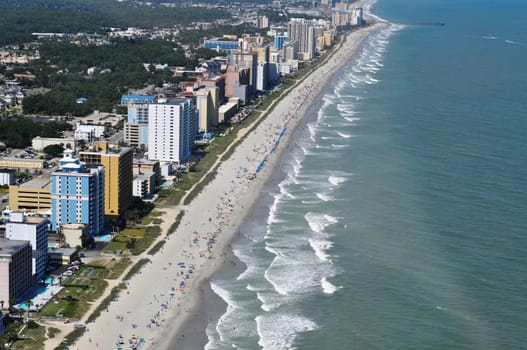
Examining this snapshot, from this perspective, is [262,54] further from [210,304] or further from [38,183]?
[210,304]

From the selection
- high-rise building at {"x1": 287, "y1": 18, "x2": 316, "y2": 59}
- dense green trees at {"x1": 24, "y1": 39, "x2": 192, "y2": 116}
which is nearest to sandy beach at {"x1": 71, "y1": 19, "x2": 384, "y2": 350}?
dense green trees at {"x1": 24, "y1": 39, "x2": 192, "y2": 116}

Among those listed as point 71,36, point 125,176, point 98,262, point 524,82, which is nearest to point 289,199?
point 125,176

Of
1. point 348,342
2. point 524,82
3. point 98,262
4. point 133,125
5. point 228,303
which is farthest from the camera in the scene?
point 524,82

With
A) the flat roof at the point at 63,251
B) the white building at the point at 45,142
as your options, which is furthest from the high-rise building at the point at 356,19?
the flat roof at the point at 63,251

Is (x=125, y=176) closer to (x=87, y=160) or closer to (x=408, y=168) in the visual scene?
(x=87, y=160)

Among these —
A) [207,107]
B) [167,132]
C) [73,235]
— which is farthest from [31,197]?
[207,107]

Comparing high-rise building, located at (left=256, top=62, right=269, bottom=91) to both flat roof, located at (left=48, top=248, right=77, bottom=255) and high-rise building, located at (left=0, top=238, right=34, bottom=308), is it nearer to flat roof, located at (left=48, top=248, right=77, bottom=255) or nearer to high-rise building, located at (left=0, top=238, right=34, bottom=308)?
flat roof, located at (left=48, top=248, right=77, bottom=255)

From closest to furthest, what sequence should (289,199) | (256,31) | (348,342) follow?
1. (348,342)
2. (289,199)
3. (256,31)
